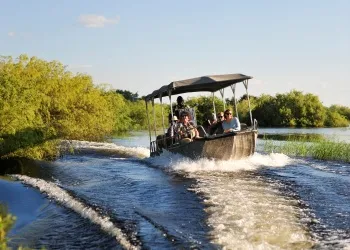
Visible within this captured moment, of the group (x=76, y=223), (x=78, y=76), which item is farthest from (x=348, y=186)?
(x=78, y=76)

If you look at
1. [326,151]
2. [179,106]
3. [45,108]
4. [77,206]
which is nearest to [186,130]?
[179,106]

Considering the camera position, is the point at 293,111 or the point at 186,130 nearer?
the point at 186,130

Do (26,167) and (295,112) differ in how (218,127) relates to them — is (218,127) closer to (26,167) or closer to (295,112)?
(26,167)

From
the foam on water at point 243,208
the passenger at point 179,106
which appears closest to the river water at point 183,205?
the foam on water at point 243,208

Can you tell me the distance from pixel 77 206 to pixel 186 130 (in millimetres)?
6784

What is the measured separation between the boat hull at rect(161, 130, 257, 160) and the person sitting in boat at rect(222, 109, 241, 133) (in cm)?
51

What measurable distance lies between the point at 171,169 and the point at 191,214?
7159 millimetres

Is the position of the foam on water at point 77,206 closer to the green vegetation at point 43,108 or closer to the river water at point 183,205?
the river water at point 183,205

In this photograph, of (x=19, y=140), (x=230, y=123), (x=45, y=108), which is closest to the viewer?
(x=230, y=123)

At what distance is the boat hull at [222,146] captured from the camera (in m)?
15.1

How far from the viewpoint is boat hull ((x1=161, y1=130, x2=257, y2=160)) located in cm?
1512

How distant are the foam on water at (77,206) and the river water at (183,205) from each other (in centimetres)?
2

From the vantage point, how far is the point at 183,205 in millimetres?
10297

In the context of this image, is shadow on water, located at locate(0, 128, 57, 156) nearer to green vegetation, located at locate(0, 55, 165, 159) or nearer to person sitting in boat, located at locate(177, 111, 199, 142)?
green vegetation, located at locate(0, 55, 165, 159)
